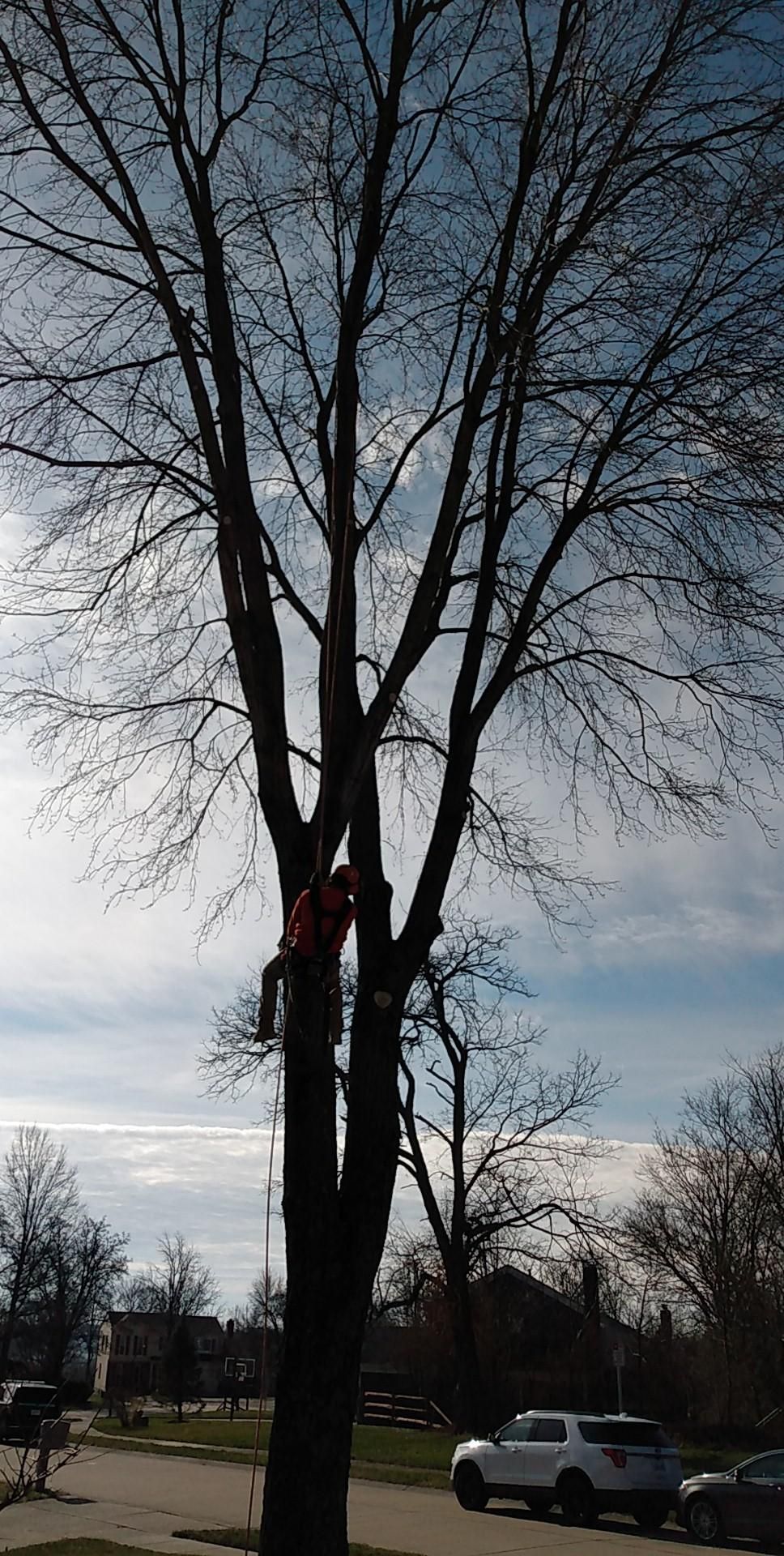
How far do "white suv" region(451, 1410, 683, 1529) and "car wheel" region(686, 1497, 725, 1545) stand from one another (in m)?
1.04

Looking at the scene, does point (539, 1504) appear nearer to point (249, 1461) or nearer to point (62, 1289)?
point (249, 1461)

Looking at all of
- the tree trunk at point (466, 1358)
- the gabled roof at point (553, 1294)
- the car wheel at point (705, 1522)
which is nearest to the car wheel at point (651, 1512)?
the car wheel at point (705, 1522)

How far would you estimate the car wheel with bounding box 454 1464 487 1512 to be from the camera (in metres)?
19.8

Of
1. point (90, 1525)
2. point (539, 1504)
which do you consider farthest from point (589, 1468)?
point (90, 1525)

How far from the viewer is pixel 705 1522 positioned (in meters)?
16.9

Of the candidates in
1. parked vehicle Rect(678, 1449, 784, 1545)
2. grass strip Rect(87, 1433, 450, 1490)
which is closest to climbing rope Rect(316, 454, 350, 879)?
parked vehicle Rect(678, 1449, 784, 1545)

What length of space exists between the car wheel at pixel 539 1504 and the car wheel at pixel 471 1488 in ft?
2.24

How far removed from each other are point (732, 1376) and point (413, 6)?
37.0 m

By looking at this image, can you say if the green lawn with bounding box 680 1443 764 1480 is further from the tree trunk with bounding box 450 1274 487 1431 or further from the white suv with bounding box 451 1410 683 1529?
the tree trunk with bounding box 450 1274 487 1431

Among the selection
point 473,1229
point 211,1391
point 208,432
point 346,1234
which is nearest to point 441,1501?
point 473,1229

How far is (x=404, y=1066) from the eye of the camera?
32344 millimetres

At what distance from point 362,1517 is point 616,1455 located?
3.51 meters

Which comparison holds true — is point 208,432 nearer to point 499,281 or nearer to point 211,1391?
point 499,281

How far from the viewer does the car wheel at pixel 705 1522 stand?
1672 centimetres
